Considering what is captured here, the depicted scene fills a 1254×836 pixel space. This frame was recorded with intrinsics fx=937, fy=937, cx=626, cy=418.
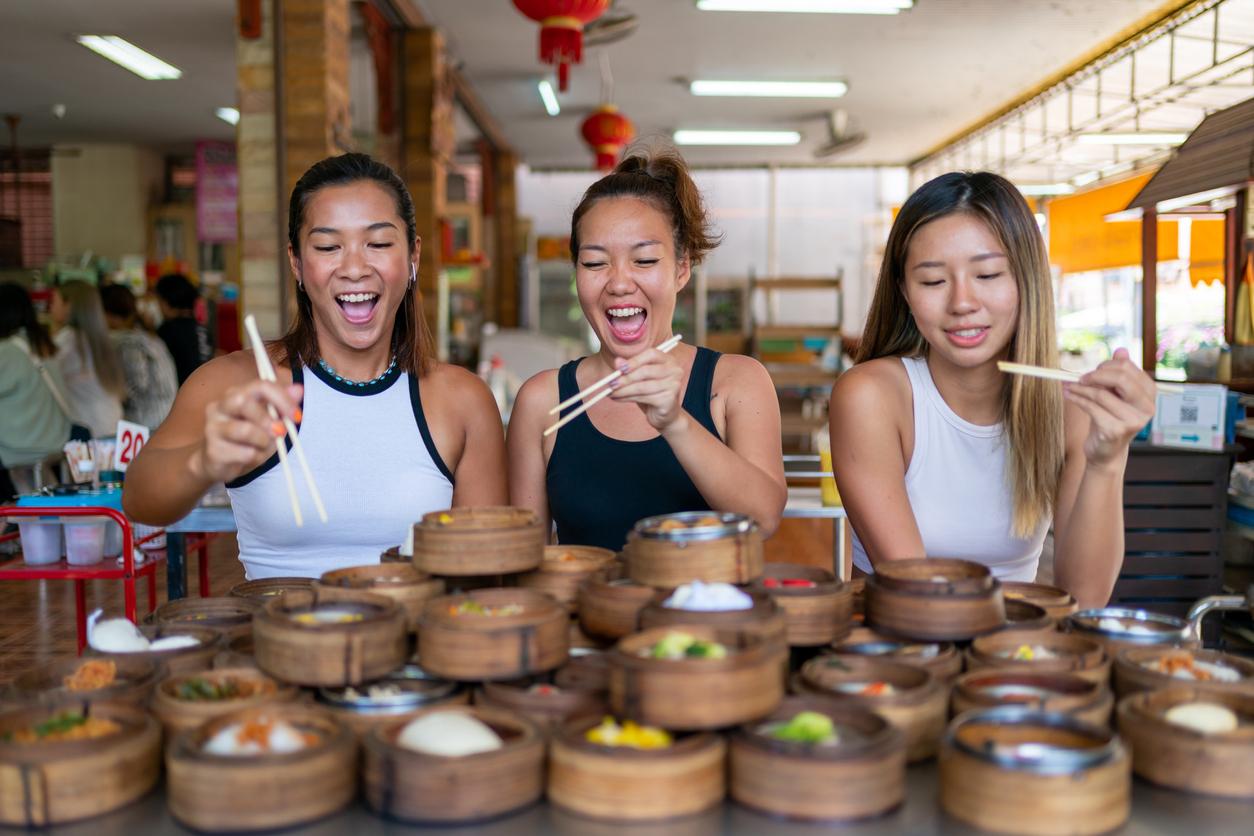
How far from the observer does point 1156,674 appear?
1.18 meters

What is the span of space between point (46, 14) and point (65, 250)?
203 inches

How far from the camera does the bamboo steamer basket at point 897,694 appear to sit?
42.4 inches

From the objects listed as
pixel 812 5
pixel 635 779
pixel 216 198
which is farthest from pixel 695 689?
pixel 216 198

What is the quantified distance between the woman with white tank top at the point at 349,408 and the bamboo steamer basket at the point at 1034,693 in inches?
47.5

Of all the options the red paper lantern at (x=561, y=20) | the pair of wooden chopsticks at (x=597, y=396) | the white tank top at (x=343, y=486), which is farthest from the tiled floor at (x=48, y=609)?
the red paper lantern at (x=561, y=20)

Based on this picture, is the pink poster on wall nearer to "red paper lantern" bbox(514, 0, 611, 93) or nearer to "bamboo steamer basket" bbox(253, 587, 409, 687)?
"red paper lantern" bbox(514, 0, 611, 93)

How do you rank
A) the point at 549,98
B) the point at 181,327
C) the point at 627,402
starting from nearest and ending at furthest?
the point at 627,402, the point at 181,327, the point at 549,98

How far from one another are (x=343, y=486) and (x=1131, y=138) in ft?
32.6

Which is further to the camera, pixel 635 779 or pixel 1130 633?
pixel 1130 633

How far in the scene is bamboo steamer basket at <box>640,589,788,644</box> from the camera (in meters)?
1.12

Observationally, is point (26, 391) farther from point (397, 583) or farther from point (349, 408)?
point (397, 583)

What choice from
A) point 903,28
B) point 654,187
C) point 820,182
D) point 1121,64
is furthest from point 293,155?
point 820,182

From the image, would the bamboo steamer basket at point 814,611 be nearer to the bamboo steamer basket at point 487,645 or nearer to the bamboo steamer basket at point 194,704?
the bamboo steamer basket at point 487,645

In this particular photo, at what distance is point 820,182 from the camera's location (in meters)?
14.7
